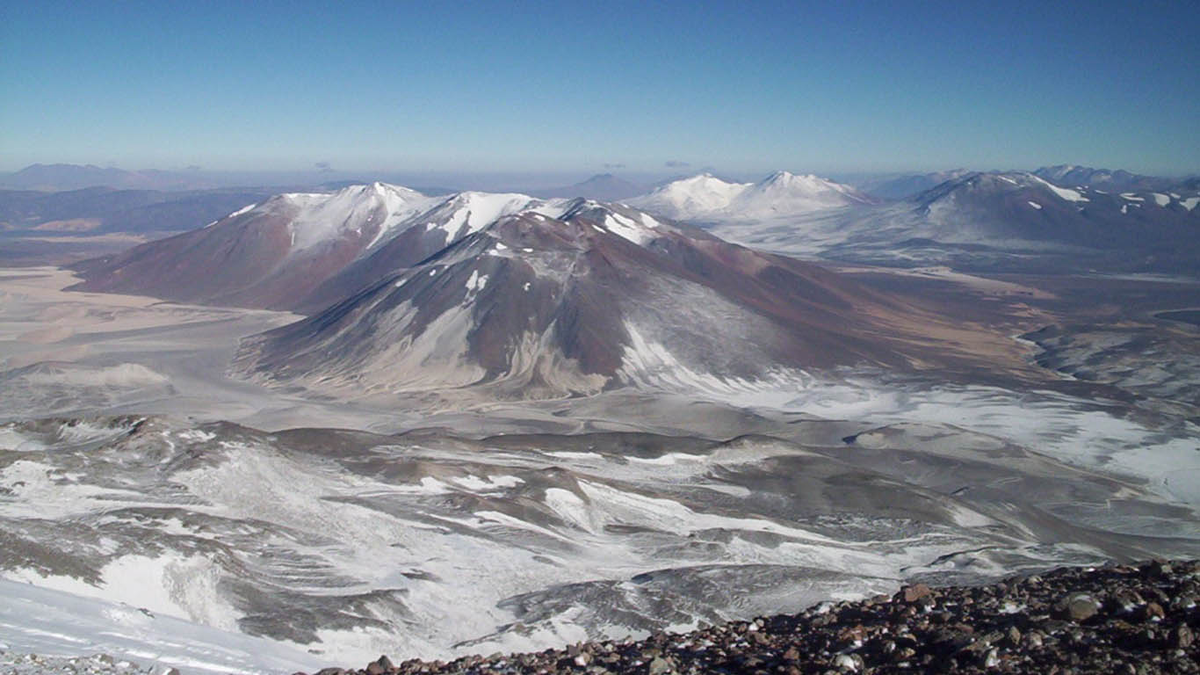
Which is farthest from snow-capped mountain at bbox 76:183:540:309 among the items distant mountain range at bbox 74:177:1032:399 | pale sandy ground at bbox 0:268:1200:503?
pale sandy ground at bbox 0:268:1200:503

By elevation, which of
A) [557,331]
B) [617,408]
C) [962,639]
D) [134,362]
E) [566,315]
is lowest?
[617,408]

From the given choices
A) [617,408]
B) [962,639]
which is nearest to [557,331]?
[617,408]

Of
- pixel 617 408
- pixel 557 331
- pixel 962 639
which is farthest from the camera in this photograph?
pixel 557 331

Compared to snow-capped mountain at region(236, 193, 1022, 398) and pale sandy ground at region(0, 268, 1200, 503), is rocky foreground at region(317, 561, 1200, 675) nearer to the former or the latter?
pale sandy ground at region(0, 268, 1200, 503)

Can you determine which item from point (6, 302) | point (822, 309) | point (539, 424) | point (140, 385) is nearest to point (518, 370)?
point (539, 424)

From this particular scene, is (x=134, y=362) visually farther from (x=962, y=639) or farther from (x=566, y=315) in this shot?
(x=962, y=639)

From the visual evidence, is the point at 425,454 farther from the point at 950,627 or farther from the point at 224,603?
the point at 950,627
